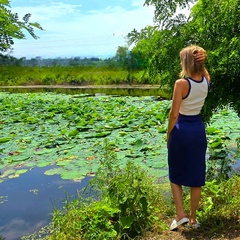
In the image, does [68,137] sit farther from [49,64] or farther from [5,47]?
[49,64]

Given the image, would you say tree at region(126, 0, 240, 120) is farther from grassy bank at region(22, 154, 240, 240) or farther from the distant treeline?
the distant treeline

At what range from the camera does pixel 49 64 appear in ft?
104

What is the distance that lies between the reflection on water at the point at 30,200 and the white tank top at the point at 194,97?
75.5 inches

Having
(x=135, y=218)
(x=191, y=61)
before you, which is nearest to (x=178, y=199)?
(x=135, y=218)

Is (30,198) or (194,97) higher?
(194,97)

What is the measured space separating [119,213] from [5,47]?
1634 millimetres

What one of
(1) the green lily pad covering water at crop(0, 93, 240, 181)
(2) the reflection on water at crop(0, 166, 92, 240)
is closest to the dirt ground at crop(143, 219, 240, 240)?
(2) the reflection on water at crop(0, 166, 92, 240)

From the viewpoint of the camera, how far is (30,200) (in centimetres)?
464

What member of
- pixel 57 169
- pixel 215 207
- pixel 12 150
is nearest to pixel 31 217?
pixel 57 169

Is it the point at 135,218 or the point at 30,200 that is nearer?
the point at 135,218

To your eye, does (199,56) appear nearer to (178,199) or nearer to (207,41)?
(178,199)

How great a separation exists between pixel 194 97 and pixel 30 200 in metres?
2.80

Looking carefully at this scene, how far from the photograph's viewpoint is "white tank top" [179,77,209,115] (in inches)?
107

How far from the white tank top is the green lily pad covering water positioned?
2043 mm
